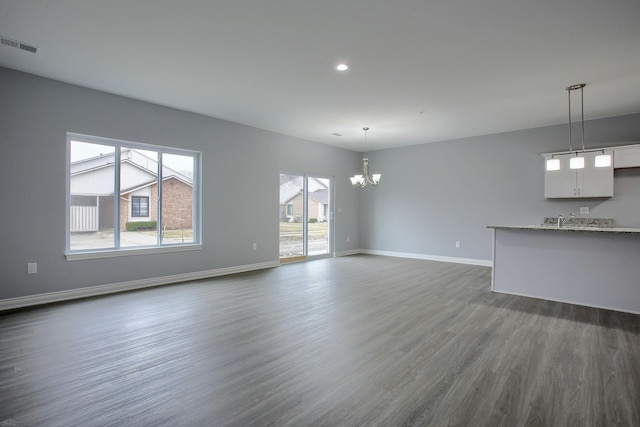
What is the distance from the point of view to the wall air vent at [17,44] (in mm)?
3189

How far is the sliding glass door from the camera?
7289 millimetres

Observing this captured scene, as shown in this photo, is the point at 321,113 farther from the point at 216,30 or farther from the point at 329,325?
the point at 329,325

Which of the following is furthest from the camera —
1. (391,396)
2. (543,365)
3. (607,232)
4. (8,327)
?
(607,232)

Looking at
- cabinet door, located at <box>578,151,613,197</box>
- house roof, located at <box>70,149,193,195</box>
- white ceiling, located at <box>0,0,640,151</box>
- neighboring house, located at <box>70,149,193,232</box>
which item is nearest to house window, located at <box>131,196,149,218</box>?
neighboring house, located at <box>70,149,193,232</box>

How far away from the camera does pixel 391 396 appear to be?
2.07 m

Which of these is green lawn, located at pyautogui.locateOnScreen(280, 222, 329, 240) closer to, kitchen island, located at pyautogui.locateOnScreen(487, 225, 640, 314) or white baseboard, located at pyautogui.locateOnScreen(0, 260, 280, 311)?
white baseboard, located at pyautogui.locateOnScreen(0, 260, 280, 311)

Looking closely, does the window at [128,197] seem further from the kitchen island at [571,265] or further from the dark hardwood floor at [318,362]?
the kitchen island at [571,265]

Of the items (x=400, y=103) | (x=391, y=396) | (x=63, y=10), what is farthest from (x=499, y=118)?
(x=63, y=10)

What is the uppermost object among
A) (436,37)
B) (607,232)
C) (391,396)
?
(436,37)

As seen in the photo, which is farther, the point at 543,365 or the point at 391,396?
the point at 543,365

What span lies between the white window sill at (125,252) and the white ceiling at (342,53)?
2.27 meters

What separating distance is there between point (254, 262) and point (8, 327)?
147 inches

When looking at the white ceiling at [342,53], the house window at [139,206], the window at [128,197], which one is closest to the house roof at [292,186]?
the window at [128,197]

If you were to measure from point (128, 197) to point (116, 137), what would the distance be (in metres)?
0.90
